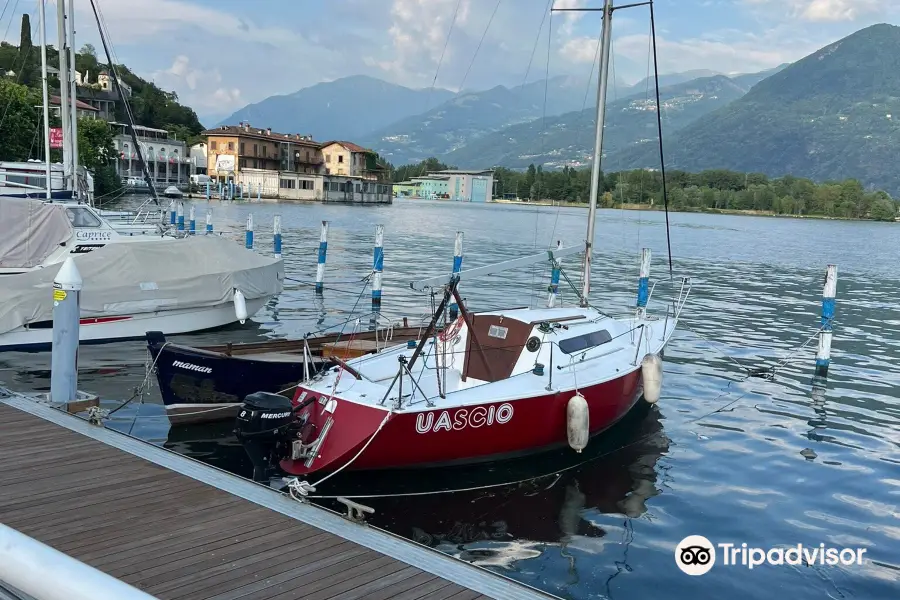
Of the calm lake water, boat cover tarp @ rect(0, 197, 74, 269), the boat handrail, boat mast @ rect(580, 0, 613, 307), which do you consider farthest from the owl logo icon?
boat cover tarp @ rect(0, 197, 74, 269)

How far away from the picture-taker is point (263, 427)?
350 inches

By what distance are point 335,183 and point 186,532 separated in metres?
118

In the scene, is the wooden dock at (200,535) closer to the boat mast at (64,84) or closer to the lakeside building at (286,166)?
the boat mast at (64,84)

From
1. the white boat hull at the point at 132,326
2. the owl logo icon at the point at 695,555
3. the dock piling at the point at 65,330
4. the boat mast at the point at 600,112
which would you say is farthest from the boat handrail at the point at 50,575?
the white boat hull at the point at 132,326

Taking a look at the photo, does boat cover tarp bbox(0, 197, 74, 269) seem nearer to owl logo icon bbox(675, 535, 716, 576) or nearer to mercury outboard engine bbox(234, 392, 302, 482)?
mercury outboard engine bbox(234, 392, 302, 482)

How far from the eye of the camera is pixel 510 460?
35.3 ft

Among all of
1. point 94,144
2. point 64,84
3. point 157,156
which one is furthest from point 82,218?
point 157,156

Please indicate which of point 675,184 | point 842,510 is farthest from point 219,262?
point 675,184

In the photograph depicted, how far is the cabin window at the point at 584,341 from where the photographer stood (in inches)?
473

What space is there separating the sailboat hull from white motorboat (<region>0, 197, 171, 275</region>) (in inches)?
447

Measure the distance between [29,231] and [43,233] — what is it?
1.25 ft

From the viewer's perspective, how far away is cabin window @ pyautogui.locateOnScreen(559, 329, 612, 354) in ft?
39.4

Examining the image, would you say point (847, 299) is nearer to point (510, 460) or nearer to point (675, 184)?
point (510, 460)

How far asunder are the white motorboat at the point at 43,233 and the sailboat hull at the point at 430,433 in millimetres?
11356
